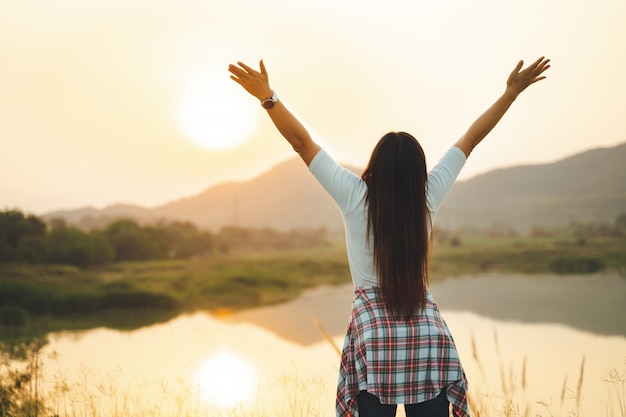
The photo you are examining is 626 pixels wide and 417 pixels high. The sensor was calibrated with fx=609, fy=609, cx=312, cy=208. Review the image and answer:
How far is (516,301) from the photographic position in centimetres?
3478

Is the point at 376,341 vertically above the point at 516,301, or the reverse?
the point at 376,341

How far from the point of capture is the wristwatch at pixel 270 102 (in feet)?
8.57

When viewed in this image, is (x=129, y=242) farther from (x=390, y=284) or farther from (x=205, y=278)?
(x=390, y=284)

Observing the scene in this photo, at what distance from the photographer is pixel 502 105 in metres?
3.05

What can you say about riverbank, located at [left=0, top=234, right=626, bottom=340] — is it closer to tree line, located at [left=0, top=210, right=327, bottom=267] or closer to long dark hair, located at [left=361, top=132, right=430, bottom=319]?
tree line, located at [left=0, top=210, right=327, bottom=267]

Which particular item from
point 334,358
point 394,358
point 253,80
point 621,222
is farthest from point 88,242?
point 621,222

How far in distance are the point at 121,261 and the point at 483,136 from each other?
23.5 m

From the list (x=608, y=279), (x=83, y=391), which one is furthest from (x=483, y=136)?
(x=608, y=279)

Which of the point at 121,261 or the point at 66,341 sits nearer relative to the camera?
the point at 66,341

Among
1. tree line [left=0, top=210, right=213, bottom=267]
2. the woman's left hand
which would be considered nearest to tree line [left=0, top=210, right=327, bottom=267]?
tree line [left=0, top=210, right=213, bottom=267]

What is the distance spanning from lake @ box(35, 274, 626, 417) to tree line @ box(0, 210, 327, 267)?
3929mm

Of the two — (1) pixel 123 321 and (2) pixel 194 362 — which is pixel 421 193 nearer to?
(2) pixel 194 362

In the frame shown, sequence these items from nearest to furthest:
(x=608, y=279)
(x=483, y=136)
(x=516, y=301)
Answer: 1. (x=483, y=136)
2. (x=516, y=301)
3. (x=608, y=279)

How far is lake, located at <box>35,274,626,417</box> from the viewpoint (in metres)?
4.64
